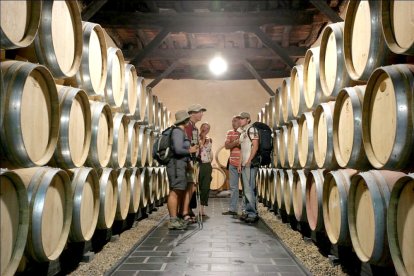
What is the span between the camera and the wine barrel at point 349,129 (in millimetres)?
3066

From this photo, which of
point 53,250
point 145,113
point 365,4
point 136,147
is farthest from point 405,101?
point 145,113

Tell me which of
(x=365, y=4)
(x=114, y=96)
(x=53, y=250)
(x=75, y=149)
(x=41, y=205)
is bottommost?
(x=53, y=250)

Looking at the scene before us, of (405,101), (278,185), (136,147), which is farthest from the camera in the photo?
(278,185)

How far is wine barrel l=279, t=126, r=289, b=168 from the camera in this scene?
603cm

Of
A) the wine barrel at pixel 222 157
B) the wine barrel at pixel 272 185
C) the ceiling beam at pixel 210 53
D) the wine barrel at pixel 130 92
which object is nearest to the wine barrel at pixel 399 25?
the wine barrel at pixel 130 92

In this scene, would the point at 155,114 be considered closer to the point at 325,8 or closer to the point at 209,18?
the point at 209,18

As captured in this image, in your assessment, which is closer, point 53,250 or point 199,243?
point 53,250

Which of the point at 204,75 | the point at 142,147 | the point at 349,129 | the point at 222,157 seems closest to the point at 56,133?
the point at 349,129

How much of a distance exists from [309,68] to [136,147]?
8.98 ft

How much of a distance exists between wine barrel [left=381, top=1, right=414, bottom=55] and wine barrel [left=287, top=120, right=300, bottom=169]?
3029 mm

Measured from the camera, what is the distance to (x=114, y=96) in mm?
4918

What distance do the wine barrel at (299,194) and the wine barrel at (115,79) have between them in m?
2.43

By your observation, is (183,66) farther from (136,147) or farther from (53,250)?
(53,250)

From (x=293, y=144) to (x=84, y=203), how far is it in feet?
10.2
